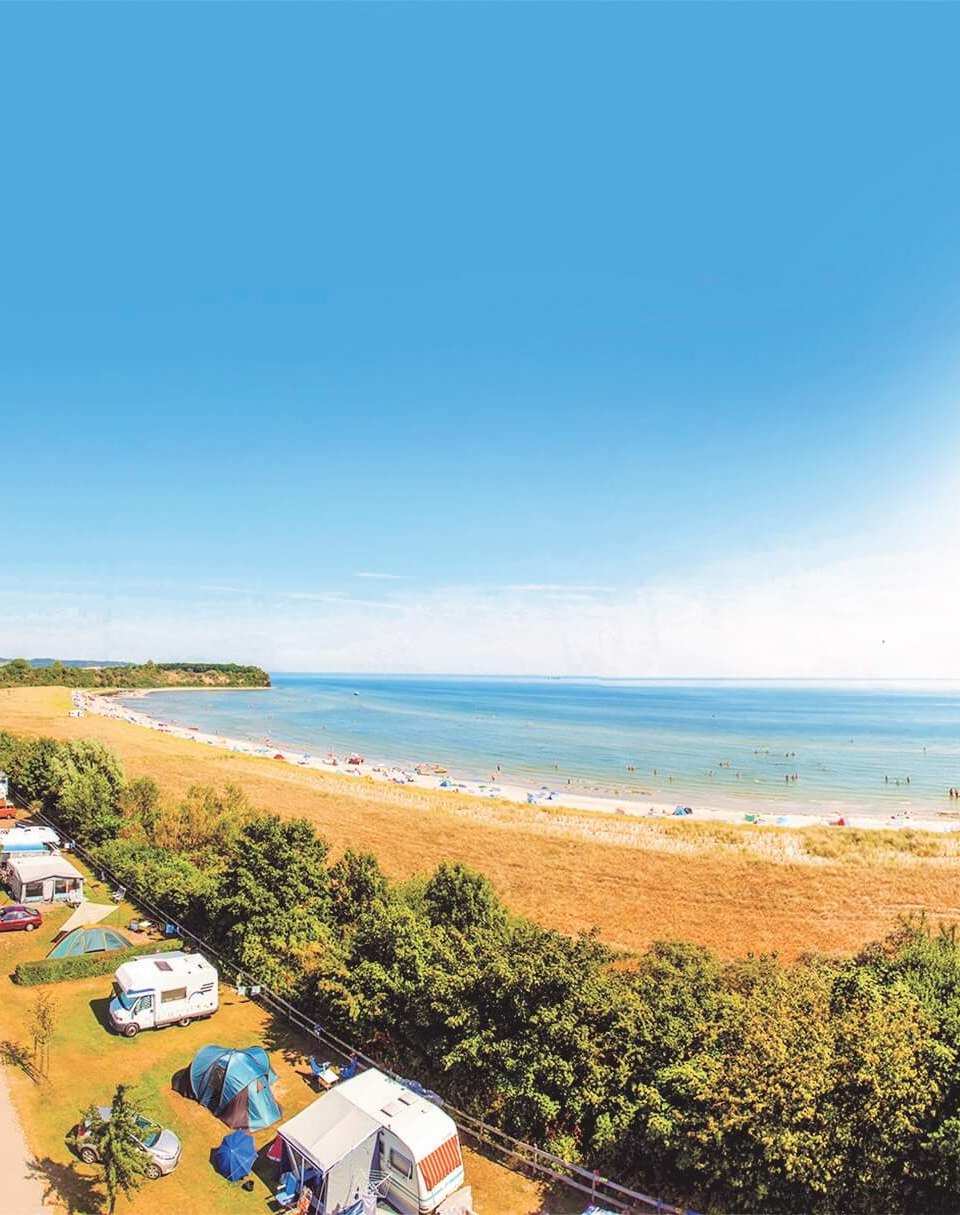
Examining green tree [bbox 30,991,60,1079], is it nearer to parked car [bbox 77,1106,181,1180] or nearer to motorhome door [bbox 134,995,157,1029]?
motorhome door [bbox 134,995,157,1029]

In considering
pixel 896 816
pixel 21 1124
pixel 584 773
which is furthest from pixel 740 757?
pixel 21 1124

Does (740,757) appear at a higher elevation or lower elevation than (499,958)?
lower

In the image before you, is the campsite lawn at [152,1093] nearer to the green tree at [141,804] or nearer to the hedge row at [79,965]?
Answer: the hedge row at [79,965]

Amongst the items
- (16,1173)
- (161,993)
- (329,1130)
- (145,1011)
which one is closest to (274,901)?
(161,993)

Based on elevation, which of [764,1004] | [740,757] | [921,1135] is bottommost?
[740,757]

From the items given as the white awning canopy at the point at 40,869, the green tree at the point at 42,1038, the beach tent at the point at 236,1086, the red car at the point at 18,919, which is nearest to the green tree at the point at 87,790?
the white awning canopy at the point at 40,869

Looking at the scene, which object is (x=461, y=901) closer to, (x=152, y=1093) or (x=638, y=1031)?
(x=638, y=1031)

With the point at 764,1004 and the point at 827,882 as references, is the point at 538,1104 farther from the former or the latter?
the point at 827,882
